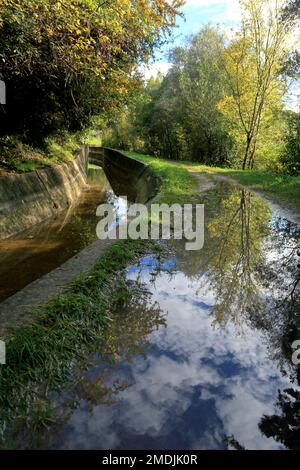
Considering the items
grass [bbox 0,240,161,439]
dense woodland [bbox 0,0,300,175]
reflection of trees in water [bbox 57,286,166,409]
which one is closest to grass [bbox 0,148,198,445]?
grass [bbox 0,240,161,439]

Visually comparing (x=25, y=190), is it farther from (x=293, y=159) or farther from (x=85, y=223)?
(x=293, y=159)

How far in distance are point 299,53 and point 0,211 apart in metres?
17.4

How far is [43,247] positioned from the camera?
24.9 ft

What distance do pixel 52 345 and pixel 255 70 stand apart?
22.7 meters

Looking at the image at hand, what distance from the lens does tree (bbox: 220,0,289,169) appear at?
61.5ft

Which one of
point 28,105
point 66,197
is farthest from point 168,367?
point 66,197

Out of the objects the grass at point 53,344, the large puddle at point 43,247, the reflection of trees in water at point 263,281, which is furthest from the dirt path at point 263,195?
the grass at point 53,344

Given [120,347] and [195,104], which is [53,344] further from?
[195,104]

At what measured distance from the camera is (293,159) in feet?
46.5

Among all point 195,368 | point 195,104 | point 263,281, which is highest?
point 195,104

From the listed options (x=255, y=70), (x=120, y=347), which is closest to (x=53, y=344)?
(x=120, y=347)

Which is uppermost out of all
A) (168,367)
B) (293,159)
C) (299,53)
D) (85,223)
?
(299,53)

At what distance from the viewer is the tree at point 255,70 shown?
1873 cm

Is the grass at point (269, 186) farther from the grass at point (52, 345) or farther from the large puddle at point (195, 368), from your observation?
the grass at point (52, 345)
